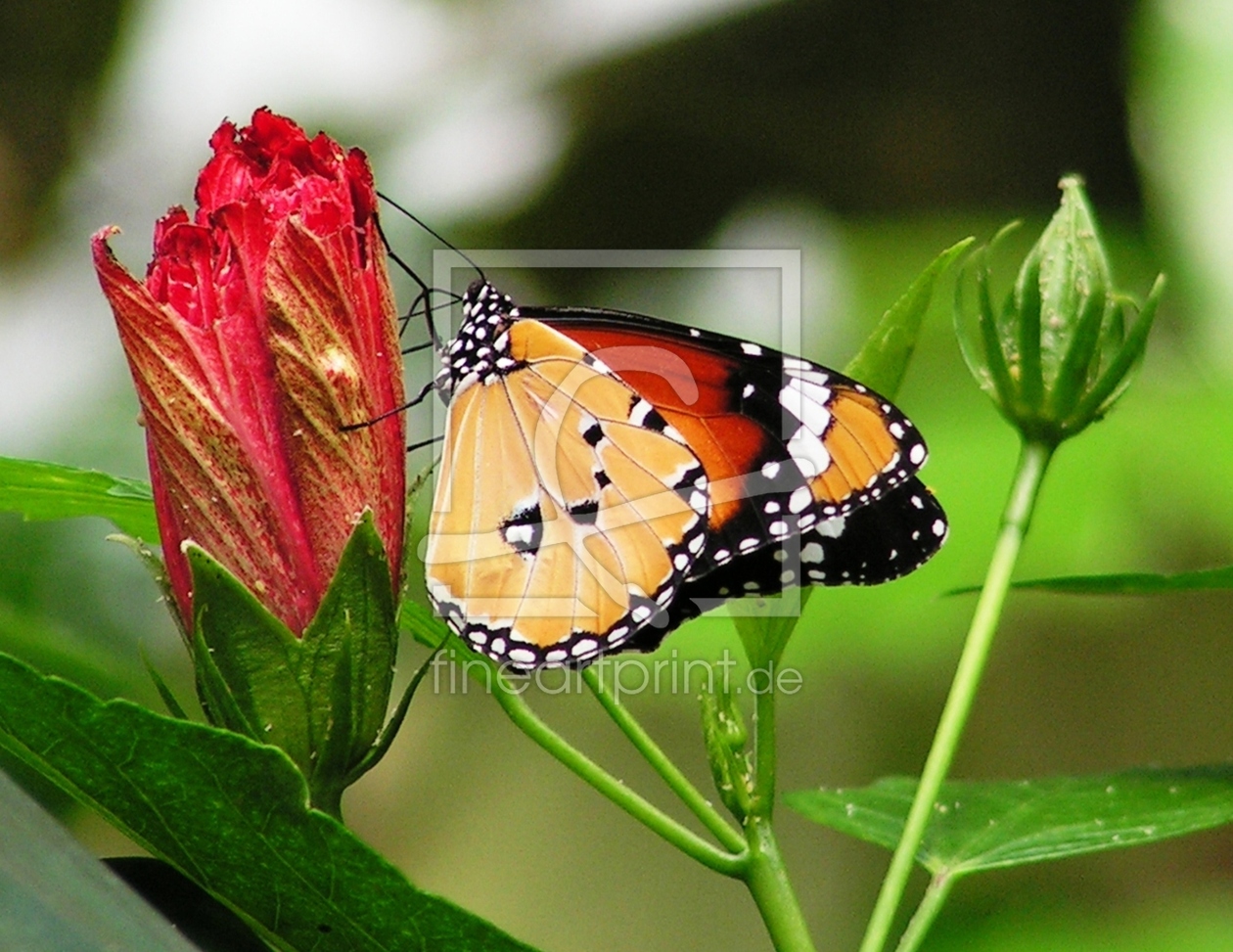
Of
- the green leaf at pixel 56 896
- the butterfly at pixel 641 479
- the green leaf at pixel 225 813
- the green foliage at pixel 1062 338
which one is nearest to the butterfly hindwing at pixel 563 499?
the butterfly at pixel 641 479

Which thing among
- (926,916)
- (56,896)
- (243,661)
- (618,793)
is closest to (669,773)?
(618,793)

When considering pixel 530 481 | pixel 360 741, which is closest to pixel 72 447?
pixel 530 481

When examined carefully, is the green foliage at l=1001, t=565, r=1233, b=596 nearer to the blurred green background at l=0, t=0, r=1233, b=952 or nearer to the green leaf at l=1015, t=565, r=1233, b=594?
the green leaf at l=1015, t=565, r=1233, b=594

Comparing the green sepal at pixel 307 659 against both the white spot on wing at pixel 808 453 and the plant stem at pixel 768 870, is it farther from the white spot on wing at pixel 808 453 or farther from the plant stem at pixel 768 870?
the white spot on wing at pixel 808 453

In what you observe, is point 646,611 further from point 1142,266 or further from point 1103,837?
point 1142,266

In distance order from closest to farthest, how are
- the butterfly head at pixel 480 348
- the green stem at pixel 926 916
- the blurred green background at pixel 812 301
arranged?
the green stem at pixel 926 916 < the butterfly head at pixel 480 348 < the blurred green background at pixel 812 301

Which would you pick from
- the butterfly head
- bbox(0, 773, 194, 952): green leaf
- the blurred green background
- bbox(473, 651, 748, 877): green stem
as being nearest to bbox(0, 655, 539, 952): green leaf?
bbox(0, 773, 194, 952): green leaf
